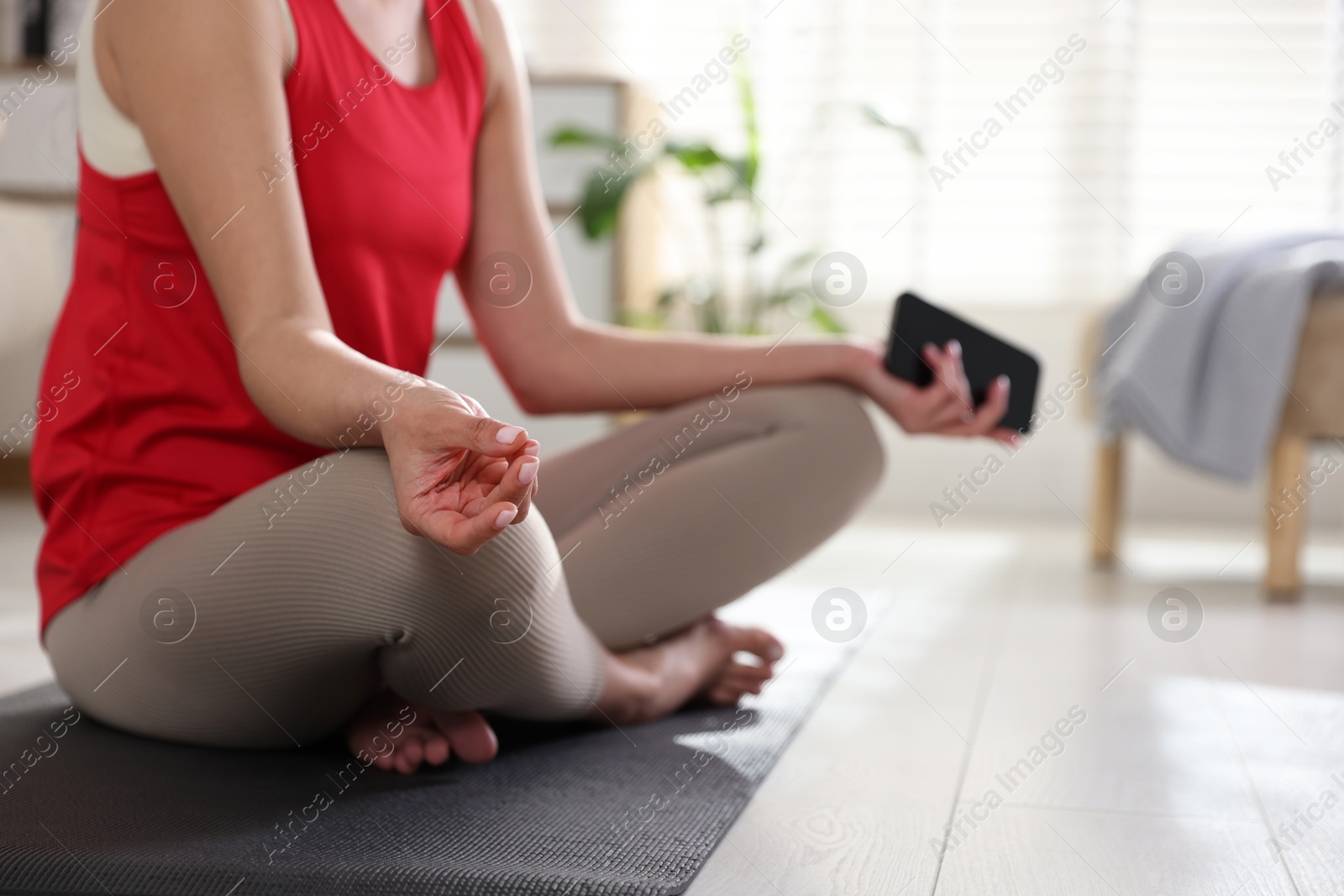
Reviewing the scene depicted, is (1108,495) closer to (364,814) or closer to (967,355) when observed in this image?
(967,355)

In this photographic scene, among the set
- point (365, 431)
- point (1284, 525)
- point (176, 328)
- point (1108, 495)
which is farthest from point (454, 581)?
point (1108, 495)

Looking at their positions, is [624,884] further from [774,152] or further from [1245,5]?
[1245,5]

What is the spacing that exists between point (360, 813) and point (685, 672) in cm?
33

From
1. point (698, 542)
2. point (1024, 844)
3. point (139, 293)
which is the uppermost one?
point (139, 293)

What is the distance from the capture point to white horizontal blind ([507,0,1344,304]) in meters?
3.12

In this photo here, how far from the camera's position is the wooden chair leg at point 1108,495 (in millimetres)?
2268

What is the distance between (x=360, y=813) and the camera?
81cm

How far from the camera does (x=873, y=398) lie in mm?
1092

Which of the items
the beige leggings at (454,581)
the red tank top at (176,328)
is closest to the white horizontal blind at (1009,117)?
the beige leggings at (454,581)

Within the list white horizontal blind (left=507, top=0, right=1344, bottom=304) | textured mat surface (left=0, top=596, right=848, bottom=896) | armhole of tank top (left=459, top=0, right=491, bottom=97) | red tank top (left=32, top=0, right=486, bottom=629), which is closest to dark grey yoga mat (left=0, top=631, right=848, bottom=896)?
textured mat surface (left=0, top=596, right=848, bottom=896)

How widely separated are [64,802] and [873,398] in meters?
0.66

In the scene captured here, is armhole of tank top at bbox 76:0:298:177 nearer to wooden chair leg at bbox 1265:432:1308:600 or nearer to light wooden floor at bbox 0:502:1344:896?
light wooden floor at bbox 0:502:1344:896

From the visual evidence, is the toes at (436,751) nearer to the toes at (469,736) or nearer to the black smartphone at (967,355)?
the toes at (469,736)

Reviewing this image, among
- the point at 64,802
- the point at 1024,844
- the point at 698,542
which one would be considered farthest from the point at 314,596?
the point at 1024,844
